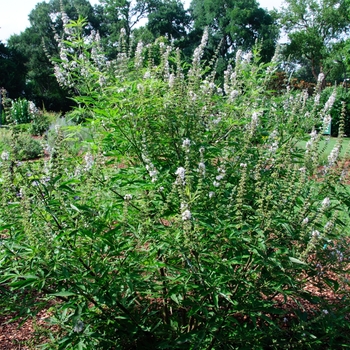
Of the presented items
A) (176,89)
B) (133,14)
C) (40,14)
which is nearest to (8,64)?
(40,14)

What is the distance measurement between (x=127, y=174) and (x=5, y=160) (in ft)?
3.00

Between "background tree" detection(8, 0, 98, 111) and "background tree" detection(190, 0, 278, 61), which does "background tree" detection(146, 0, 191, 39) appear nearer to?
"background tree" detection(190, 0, 278, 61)

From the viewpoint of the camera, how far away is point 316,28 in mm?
51188

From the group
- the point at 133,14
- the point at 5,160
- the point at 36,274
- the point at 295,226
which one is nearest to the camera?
the point at 36,274

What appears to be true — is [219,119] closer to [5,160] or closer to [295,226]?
[295,226]

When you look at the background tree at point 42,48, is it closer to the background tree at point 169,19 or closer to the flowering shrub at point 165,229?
the background tree at point 169,19

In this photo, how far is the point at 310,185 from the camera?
A: 3.52 metres

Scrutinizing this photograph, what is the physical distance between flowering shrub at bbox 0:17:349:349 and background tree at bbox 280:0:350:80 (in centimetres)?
4910

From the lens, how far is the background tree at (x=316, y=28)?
161 feet

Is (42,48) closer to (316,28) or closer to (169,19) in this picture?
(169,19)

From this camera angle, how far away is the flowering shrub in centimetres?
248

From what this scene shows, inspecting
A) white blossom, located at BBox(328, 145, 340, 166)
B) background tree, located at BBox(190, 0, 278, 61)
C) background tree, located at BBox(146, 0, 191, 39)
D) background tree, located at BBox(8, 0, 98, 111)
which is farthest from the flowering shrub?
background tree, located at BBox(146, 0, 191, 39)

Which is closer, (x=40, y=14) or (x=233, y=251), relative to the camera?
(x=233, y=251)

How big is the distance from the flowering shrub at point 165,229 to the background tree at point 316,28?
1933 inches
